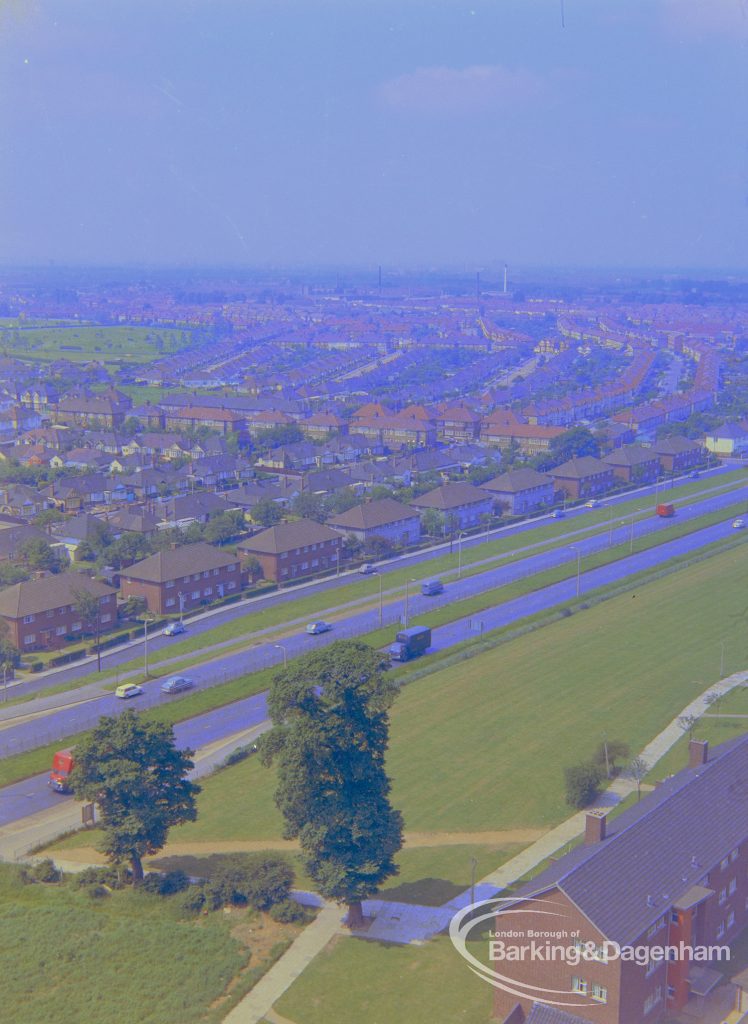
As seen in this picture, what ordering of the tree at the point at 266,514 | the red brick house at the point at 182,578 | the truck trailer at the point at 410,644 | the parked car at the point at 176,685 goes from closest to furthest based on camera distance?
the parked car at the point at 176,685
the truck trailer at the point at 410,644
the red brick house at the point at 182,578
the tree at the point at 266,514

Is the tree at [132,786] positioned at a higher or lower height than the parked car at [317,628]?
higher

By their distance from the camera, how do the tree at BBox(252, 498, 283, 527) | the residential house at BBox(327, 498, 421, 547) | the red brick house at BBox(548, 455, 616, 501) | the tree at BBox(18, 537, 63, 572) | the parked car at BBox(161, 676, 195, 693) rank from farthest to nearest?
the red brick house at BBox(548, 455, 616, 501), the tree at BBox(252, 498, 283, 527), the residential house at BBox(327, 498, 421, 547), the tree at BBox(18, 537, 63, 572), the parked car at BBox(161, 676, 195, 693)

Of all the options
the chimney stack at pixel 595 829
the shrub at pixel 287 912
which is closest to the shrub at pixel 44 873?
the shrub at pixel 287 912

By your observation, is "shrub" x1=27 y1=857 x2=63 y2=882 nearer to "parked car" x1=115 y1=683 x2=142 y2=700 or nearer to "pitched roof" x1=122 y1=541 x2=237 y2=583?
"parked car" x1=115 y1=683 x2=142 y2=700

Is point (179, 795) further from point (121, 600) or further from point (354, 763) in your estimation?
point (121, 600)

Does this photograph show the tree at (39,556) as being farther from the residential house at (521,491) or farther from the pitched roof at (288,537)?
the residential house at (521,491)

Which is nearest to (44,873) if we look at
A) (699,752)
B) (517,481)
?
(699,752)

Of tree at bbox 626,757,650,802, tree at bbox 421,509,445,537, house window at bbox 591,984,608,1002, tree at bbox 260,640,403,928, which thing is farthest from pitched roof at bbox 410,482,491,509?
house window at bbox 591,984,608,1002
